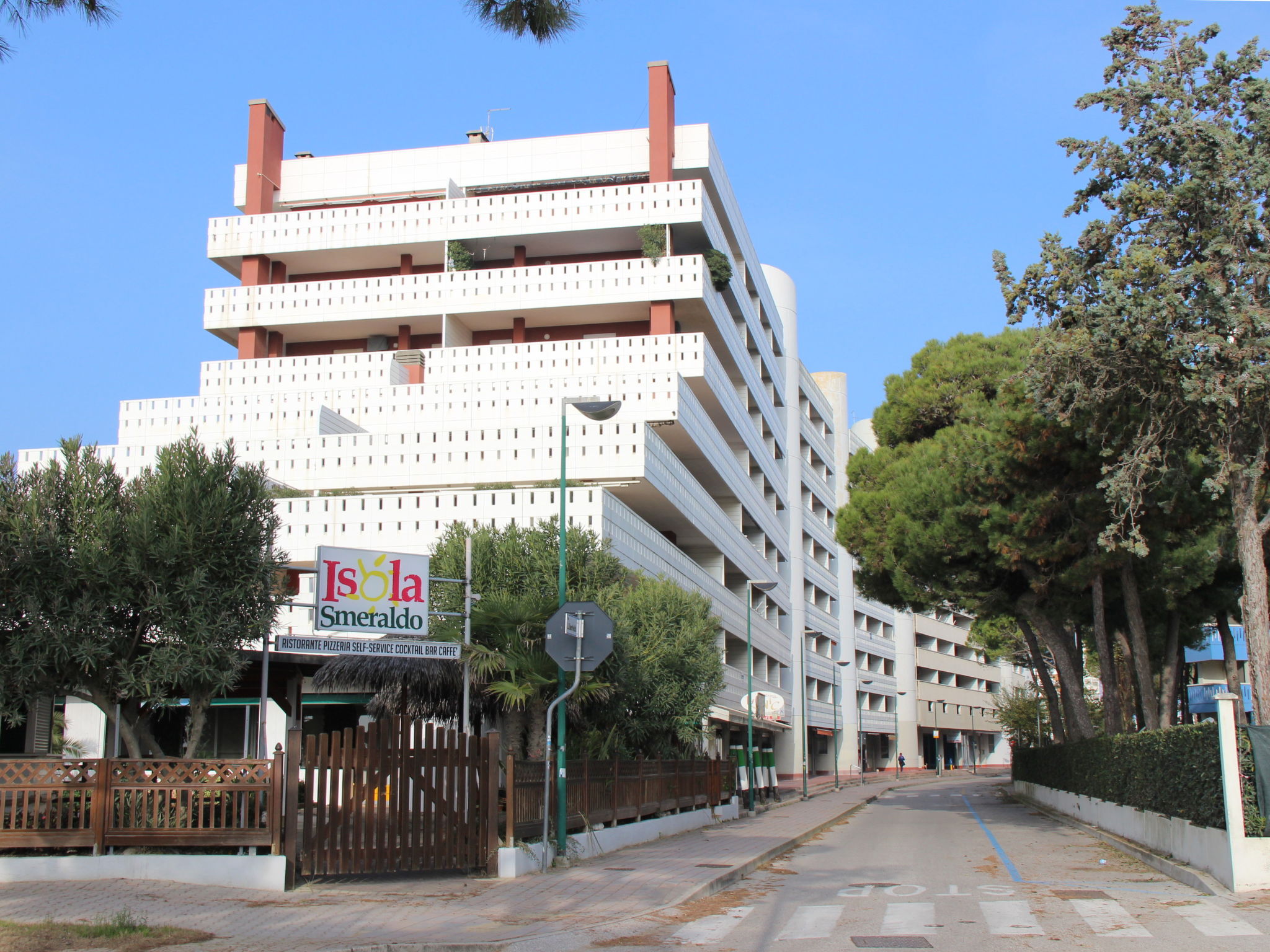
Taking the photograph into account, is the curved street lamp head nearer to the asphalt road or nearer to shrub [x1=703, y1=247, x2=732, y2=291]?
the asphalt road

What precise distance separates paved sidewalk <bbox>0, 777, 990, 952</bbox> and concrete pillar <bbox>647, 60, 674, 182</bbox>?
34949 millimetres

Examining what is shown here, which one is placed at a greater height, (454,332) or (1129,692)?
(454,332)

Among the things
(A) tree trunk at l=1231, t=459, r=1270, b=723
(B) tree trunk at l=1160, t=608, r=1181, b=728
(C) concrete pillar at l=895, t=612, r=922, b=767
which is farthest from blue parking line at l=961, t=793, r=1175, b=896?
(C) concrete pillar at l=895, t=612, r=922, b=767

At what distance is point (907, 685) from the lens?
93750mm

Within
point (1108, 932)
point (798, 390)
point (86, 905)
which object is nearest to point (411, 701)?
point (86, 905)

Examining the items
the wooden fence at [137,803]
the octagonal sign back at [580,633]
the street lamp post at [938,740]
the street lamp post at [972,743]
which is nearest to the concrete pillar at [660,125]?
→ the octagonal sign back at [580,633]

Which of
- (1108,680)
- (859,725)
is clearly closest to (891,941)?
(1108,680)

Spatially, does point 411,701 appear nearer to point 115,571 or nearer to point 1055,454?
point 115,571

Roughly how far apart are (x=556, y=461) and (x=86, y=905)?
24288mm

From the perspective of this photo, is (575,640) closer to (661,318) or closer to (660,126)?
(661,318)

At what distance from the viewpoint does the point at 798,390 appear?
72.9 m

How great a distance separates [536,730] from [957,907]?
854 cm

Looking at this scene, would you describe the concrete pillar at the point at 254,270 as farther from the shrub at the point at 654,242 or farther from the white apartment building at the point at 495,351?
the shrub at the point at 654,242

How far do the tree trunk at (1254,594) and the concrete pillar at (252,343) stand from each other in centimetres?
3664
